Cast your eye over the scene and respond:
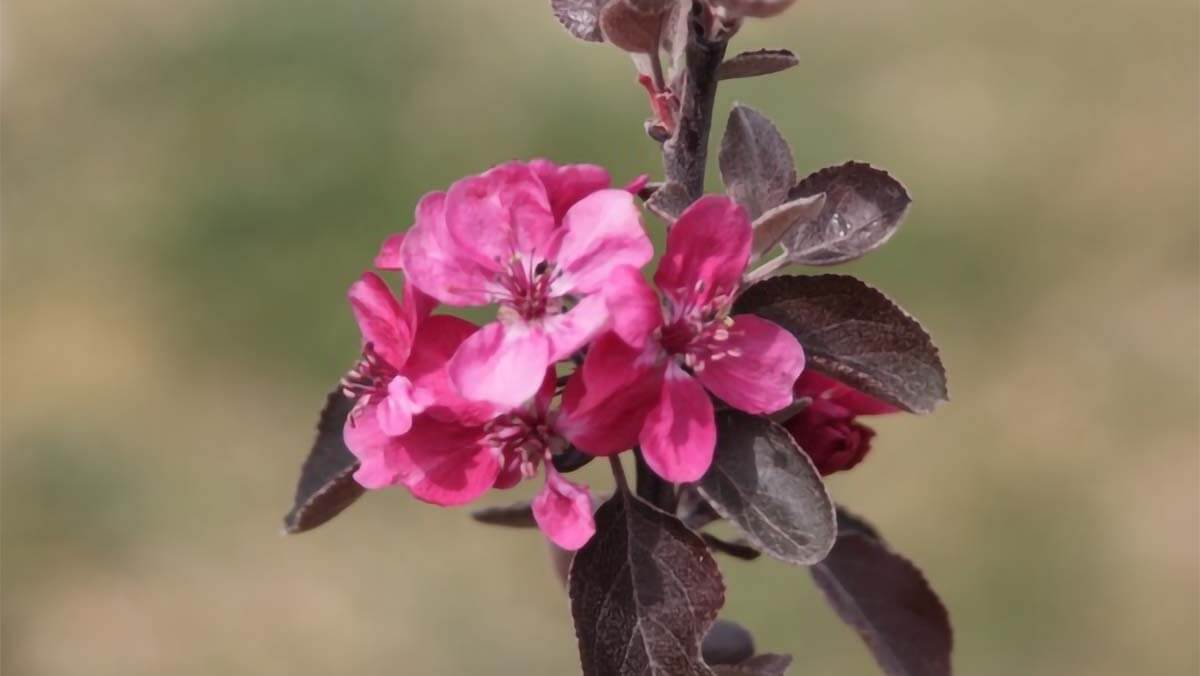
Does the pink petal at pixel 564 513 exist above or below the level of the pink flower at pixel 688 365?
below

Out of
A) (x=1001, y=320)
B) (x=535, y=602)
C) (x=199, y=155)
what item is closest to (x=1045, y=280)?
(x=1001, y=320)

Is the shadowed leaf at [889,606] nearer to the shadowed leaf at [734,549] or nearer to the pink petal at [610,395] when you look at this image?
the shadowed leaf at [734,549]

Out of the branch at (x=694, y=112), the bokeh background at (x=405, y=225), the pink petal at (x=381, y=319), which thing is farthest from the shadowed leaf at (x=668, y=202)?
the bokeh background at (x=405, y=225)

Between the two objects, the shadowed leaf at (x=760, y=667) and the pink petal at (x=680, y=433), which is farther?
the shadowed leaf at (x=760, y=667)

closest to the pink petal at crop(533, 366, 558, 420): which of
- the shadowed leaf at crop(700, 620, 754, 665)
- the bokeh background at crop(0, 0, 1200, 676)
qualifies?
the shadowed leaf at crop(700, 620, 754, 665)

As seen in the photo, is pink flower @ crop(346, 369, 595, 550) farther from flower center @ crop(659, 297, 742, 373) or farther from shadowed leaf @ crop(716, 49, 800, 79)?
shadowed leaf @ crop(716, 49, 800, 79)
